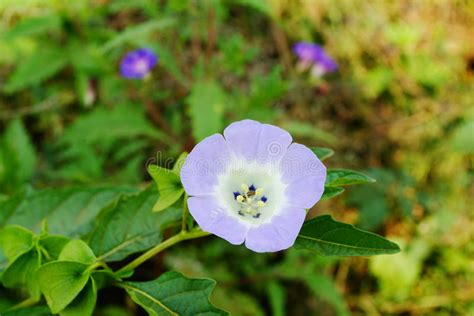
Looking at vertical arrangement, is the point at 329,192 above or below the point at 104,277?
above

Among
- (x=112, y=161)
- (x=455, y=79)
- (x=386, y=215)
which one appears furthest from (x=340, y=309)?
(x=455, y=79)

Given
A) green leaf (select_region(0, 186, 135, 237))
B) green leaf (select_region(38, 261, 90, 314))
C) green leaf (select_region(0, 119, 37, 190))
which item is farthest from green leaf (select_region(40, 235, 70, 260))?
green leaf (select_region(0, 119, 37, 190))

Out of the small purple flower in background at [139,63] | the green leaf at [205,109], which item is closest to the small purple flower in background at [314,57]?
the green leaf at [205,109]

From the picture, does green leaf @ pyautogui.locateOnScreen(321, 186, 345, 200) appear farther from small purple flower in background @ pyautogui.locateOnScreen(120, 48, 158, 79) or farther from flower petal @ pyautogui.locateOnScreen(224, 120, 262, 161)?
small purple flower in background @ pyautogui.locateOnScreen(120, 48, 158, 79)

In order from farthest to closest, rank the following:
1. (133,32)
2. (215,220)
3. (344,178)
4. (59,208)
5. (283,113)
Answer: (283,113) → (133,32) → (59,208) → (344,178) → (215,220)

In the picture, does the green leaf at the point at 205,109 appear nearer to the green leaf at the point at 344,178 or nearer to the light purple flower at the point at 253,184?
the light purple flower at the point at 253,184

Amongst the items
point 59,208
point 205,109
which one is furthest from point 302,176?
point 205,109

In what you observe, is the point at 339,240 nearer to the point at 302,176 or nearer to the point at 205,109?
the point at 302,176

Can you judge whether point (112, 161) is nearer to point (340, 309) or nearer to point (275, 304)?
point (275, 304)
